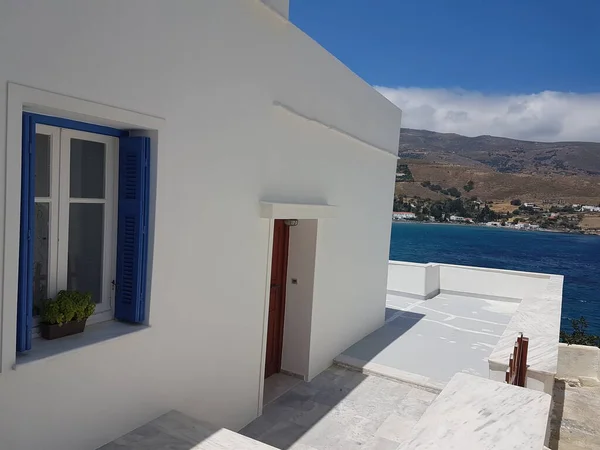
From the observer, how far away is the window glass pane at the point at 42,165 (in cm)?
291

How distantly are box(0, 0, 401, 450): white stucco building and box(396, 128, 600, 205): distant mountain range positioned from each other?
2729 inches

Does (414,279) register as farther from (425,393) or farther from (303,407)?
(303,407)

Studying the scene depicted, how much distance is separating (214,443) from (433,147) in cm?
15304

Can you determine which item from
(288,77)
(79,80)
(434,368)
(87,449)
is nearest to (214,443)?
(87,449)

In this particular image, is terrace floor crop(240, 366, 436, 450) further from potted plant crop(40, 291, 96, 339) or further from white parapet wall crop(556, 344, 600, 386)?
white parapet wall crop(556, 344, 600, 386)

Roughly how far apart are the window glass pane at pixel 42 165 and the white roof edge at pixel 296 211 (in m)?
2.24

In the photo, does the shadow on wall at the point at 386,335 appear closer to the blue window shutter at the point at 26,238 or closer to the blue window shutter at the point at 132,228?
the blue window shutter at the point at 132,228

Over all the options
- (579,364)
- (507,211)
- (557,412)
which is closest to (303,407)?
(557,412)

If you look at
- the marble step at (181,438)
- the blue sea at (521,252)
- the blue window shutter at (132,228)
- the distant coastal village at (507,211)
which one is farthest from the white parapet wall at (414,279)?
the distant coastal village at (507,211)

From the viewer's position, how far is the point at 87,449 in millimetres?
3066

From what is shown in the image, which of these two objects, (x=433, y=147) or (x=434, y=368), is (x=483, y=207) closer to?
(x=433, y=147)

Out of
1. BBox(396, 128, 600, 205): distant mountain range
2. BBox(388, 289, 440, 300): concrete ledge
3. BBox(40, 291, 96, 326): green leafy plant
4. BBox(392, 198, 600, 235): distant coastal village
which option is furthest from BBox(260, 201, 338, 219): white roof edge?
BBox(392, 198, 600, 235): distant coastal village

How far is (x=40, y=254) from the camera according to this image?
2.98 metres

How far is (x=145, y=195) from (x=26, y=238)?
95cm
